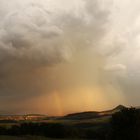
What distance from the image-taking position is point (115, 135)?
11519 cm

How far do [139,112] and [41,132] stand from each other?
67050 mm

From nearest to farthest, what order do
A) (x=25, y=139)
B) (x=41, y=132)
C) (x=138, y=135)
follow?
(x=138, y=135)
(x=25, y=139)
(x=41, y=132)

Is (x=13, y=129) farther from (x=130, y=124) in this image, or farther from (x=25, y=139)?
(x=130, y=124)

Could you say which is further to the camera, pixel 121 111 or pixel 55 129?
pixel 55 129

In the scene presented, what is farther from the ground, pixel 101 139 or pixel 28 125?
pixel 28 125

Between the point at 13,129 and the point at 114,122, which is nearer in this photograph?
the point at 114,122

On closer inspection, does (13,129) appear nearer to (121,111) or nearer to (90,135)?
(90,135)

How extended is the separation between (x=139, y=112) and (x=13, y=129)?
8353 cm

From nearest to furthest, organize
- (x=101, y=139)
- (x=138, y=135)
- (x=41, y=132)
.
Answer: (x=138, y=135) < (x=101, y=139) < (x=41, y=132)

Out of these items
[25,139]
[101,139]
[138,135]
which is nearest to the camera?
[138,135]

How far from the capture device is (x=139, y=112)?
116562 mm

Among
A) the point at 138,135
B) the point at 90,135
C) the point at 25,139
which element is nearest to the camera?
the point at 138,135

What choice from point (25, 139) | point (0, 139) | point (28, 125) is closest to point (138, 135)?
point (25, 139)

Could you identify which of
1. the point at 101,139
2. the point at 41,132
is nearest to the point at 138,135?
the point at 101,139
